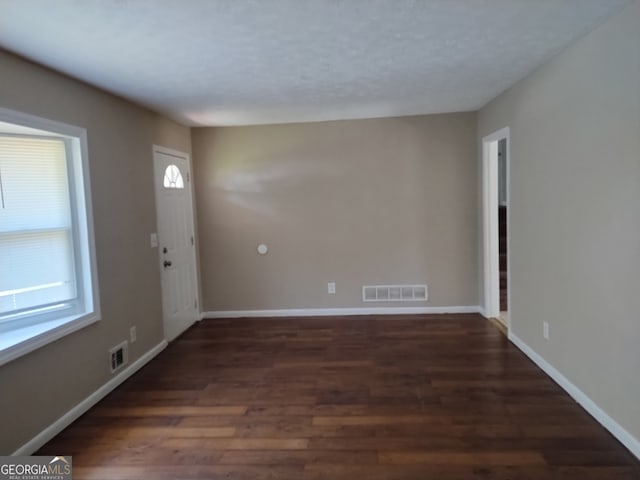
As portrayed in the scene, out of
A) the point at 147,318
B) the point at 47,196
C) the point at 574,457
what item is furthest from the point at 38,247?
the point at 574,457

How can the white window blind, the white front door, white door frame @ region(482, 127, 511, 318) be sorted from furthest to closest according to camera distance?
white door frame @ region(482, 127, 511, 318) → the white front door → the white window blind

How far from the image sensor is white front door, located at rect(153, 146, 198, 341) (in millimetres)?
4129

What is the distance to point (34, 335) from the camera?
2.42 m

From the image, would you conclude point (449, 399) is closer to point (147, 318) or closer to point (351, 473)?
point (351, 473)

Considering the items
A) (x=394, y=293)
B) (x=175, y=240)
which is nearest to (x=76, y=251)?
(x=175, y=240)

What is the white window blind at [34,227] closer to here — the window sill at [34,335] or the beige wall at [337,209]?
the window sill at [34,335]

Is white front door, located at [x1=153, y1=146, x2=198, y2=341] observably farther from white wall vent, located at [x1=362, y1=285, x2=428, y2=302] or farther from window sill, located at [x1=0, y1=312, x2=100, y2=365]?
white wall vent, located at [x1=362, y1=285, x2=428, y2=302]

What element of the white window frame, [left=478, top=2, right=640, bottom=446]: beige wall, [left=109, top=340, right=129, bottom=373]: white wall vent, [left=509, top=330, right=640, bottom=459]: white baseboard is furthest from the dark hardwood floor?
the white window frame

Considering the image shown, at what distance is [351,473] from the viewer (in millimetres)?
2117

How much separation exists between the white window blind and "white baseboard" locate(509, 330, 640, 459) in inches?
140

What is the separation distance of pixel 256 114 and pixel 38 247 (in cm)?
242

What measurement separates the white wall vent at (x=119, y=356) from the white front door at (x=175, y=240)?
744mm

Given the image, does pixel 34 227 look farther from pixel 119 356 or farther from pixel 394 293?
pixel 394 293

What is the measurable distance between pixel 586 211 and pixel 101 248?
134 inches
